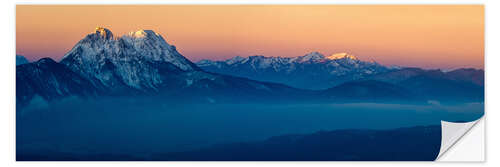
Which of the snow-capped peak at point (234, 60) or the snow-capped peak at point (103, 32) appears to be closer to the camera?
the snow-capped peak at point (103, 32)

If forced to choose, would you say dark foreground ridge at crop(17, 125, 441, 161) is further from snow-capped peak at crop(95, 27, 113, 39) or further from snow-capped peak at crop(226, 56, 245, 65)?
snow-capped peak at crop(95, 27, 113, 39)

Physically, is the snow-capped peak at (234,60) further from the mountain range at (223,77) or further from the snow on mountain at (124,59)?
the snow on mountain at (124,59)

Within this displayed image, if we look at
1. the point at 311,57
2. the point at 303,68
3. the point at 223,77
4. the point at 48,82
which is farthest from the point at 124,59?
the point at 311,57

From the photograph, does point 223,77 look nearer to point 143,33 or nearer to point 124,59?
point 143,33

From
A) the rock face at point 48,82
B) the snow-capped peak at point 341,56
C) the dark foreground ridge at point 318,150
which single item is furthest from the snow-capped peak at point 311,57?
the rock face at point 48,82

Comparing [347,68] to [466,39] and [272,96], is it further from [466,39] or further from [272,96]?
[466,39]

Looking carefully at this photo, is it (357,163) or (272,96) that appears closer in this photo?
(357,163)
